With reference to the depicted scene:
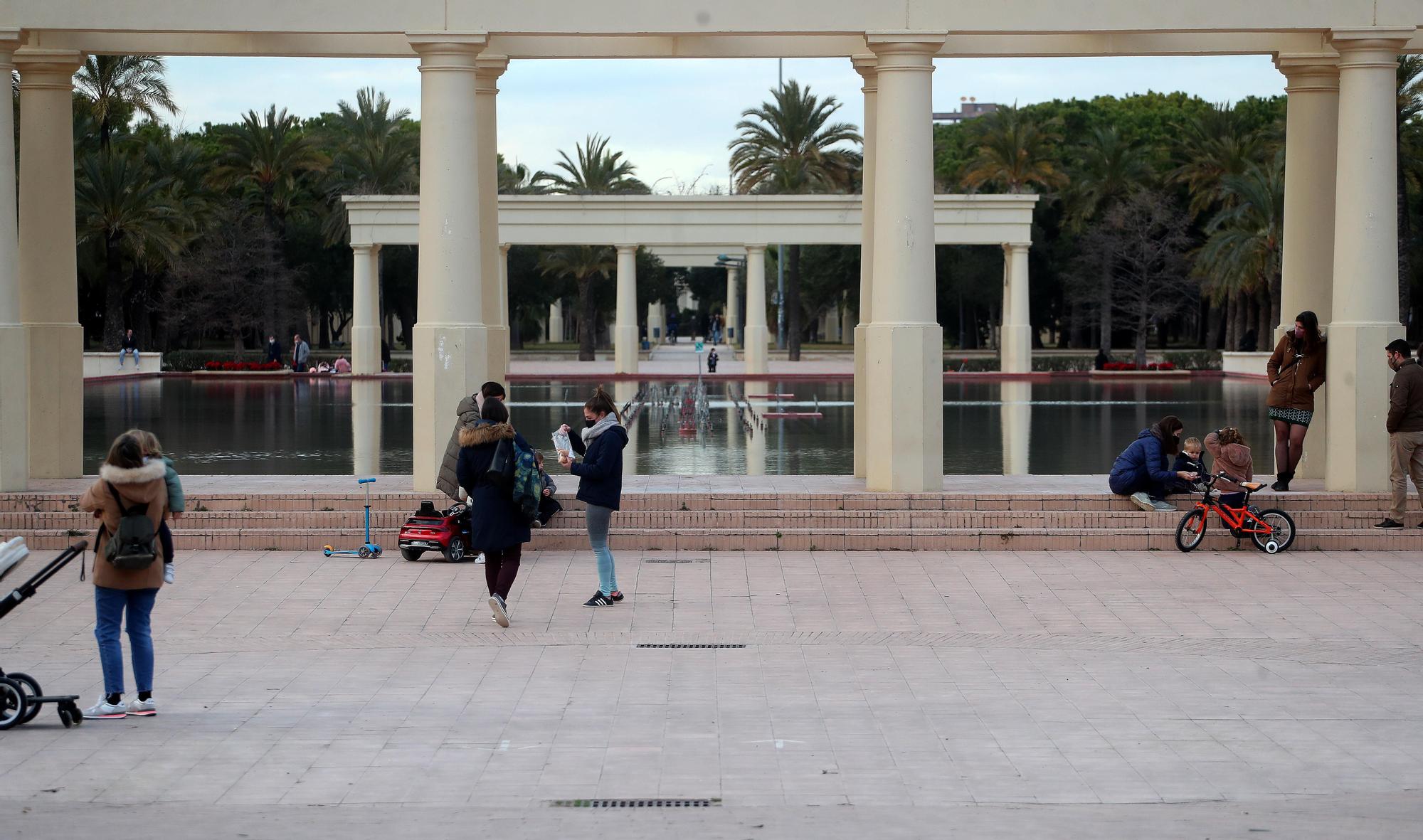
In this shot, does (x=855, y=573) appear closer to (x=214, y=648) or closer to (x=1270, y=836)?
(x=214, y=648)

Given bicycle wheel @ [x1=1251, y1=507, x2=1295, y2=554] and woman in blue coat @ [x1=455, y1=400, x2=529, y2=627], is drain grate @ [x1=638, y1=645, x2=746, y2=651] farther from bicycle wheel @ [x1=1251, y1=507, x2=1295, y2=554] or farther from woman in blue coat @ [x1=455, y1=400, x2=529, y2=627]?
bicycle wheel @ [x1=1251, y1=507, x2=1295, y2=554]

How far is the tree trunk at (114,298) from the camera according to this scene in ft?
162

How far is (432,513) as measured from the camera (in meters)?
13.0

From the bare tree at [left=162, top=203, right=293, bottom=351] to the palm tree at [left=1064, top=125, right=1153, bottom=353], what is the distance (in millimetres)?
30551

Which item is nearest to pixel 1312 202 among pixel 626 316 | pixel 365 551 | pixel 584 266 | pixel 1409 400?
pixel 1409 400

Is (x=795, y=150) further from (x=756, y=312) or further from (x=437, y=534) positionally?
(x=437, y=534)

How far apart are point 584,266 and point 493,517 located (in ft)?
164

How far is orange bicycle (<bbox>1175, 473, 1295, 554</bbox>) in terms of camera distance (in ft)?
43.5

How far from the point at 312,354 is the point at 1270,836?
5873 centimetres

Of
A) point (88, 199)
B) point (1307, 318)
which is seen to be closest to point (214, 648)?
point (1307, 318)

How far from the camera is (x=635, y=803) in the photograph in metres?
6.53

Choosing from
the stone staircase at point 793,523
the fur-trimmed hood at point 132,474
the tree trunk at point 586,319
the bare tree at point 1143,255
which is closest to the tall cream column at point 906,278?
the stone staircase at point 793,523

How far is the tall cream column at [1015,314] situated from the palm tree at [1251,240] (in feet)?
23.6

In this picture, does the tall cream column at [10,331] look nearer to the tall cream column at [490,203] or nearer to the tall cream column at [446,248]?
the tall cream column at [446,248]
